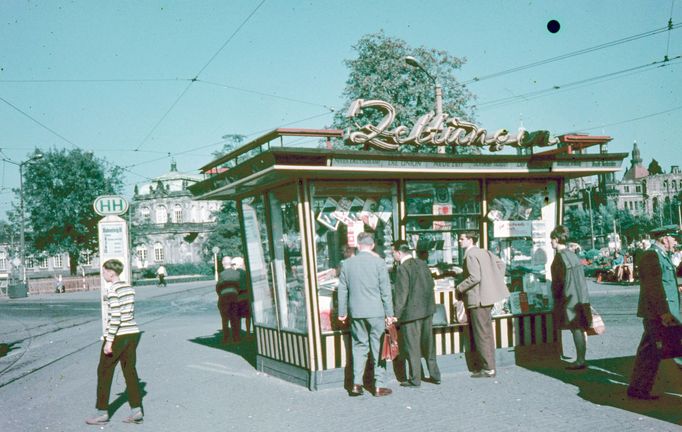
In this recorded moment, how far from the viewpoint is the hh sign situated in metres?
12.7

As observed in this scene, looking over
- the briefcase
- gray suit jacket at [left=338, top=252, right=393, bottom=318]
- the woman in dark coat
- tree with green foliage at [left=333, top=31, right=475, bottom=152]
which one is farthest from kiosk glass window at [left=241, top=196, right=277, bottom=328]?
tree with green foliage at [left=333, top=31, right=475, bottom=152]

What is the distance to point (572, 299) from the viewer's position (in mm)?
8812

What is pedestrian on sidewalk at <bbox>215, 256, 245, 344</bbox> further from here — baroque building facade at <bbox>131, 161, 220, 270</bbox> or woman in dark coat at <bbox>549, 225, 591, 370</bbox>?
baroque building facade at <bbox>131, 161, 220, 270</bbox>

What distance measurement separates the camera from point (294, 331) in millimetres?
9016

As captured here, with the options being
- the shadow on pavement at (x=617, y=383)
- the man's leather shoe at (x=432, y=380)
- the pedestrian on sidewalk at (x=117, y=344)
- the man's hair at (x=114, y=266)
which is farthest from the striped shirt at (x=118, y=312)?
the shadow on pavement at (x=617, y=383)

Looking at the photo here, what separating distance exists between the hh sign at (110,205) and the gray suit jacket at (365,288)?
6.17m

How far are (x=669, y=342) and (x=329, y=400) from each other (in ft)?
12.1

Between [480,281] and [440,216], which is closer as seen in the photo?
[480,281]

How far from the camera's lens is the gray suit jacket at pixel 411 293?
27.4 ft

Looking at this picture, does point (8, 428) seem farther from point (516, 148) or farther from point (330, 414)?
point (516, 148)

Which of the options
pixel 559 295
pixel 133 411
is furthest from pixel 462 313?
pixel 133 411

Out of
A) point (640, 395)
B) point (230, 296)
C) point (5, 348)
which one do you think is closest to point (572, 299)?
point (640, 395)

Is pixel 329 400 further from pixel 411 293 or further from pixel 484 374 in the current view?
pixel 484 374

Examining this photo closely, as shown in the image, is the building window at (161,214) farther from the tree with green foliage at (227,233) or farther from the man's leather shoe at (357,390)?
the man's leather shoe at (357,390)
